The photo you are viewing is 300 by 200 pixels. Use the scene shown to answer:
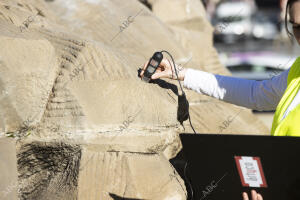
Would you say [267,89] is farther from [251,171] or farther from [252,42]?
[252,42]

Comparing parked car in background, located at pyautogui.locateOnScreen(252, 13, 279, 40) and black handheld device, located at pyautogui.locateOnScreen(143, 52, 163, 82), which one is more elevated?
parked car in background, located at pyautogui.locateOnScreen(252, 13, 279, 40)

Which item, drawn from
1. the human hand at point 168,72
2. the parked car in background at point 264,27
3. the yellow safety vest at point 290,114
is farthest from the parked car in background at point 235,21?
the yellow safety vest at point 290,114

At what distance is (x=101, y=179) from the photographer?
7.29 feet

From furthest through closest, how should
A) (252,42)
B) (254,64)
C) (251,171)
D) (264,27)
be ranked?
(264,27)
(252,42)
(254,64)
(251,171)

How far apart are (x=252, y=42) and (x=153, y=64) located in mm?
10092

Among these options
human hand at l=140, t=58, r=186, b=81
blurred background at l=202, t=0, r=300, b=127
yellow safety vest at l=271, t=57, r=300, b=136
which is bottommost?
yellow safety vest at l=271, t=57, r=300, b=136

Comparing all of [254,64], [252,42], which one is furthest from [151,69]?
[252,42]

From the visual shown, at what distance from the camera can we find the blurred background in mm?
9445

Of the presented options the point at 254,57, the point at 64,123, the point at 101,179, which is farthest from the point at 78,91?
the point at 254,57

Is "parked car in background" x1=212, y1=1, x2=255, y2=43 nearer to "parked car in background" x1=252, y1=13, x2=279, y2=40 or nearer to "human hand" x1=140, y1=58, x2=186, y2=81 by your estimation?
"parked car in background" x1=252, y1=13, x2=279, y2=40

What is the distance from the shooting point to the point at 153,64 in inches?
91.9

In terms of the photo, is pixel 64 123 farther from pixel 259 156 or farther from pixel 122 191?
pixel 259 156

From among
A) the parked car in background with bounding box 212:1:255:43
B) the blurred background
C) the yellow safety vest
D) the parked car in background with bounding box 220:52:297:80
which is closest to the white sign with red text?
the yellow safety vest

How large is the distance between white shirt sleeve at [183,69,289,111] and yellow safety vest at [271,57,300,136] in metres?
0.12
